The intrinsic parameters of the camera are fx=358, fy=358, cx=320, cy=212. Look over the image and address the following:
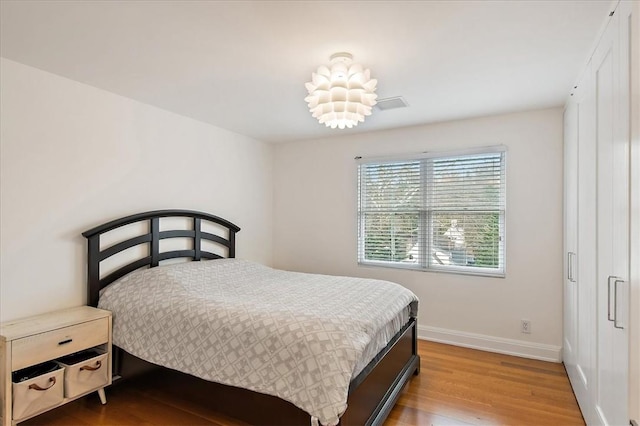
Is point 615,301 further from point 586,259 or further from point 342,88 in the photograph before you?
point 342,88

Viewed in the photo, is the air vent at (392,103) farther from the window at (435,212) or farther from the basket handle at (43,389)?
the basket handle at (43,389)

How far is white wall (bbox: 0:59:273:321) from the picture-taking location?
2396mm

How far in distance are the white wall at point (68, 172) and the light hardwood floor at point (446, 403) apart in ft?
2.59

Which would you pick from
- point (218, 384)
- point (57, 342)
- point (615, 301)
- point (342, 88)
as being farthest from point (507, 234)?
point (57, 342)

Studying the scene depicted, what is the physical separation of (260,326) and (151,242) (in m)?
1.70

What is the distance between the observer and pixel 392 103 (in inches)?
126

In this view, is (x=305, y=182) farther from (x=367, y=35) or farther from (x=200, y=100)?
(x=367, y=35)

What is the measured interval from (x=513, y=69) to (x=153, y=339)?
3.11 m

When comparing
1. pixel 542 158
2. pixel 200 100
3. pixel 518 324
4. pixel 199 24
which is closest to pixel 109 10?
pixel 199 24

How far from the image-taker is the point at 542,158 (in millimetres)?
3432

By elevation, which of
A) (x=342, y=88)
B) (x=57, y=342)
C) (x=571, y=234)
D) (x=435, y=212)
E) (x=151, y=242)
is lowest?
(x=57, y=342)

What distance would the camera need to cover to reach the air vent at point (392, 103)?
3102 mm

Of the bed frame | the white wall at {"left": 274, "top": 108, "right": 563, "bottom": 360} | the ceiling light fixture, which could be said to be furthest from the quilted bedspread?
the ceiling light fixture

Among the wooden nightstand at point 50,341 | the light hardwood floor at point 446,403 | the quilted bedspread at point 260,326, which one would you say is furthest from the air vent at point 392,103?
the wooden nightstand at point 50,341
